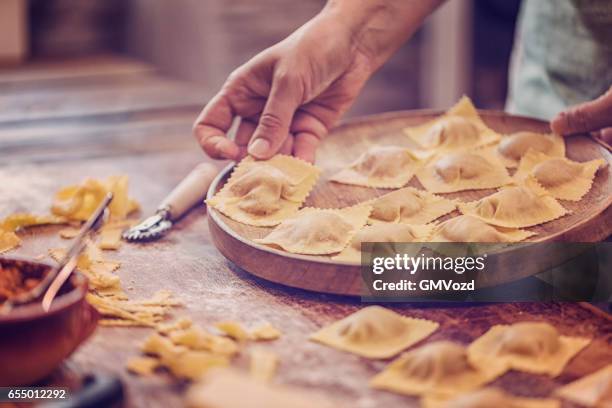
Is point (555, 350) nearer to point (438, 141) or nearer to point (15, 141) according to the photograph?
point (438, 141)

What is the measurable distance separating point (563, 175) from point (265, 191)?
58 centimetres

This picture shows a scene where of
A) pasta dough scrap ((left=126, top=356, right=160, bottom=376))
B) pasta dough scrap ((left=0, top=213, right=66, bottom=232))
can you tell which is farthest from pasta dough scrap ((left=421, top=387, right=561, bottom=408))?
pasta dough scrap ((left=0, top=213, right=66, bottom=232))

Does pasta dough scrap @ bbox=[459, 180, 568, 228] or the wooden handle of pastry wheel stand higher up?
pasta dough scrap @ bbox=[459, 180, 568, 228]

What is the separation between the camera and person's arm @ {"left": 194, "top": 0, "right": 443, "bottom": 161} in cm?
182

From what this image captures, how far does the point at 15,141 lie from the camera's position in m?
2.64

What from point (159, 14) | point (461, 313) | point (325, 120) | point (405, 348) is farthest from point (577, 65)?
point (159, 14)

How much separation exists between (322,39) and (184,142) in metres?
0.86

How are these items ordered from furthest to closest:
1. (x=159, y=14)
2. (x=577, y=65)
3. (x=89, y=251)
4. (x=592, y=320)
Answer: (x=159, y=14), (x=577, y=65), (x=89, y=251), (x=592, y=320)

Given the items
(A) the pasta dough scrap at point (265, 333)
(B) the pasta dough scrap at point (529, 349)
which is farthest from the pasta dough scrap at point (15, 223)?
(B) the pasta dough scrap at point (529, 349)

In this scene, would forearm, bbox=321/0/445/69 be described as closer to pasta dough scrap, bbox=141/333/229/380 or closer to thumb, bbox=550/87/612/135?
thumb, bbox=550/87/612/135

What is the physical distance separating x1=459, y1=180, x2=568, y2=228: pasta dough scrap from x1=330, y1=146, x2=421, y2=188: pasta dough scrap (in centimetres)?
20

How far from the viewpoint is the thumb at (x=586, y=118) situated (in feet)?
5.78

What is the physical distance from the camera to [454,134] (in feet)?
6.36

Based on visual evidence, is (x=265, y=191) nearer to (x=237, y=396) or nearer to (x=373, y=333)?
(x=373, y=333)
